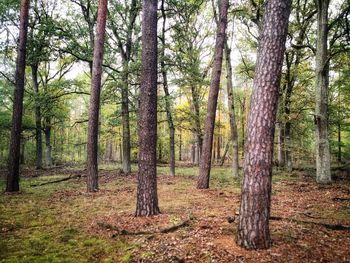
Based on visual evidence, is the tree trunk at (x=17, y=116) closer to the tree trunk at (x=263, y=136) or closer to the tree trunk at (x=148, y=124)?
the tree trunk at (x=148, y=124)

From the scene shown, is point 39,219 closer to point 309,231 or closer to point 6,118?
point 309,231

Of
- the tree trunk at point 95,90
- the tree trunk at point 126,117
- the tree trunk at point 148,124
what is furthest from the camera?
the tree trunk at point 126,117

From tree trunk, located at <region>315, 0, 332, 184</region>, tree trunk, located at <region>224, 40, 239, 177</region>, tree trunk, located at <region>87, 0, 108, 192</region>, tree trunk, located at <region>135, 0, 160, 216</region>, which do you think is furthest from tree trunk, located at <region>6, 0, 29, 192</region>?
tree trunk, located at <region>315, 0, 332, 184</region>

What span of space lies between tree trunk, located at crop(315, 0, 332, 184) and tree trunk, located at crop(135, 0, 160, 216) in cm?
842

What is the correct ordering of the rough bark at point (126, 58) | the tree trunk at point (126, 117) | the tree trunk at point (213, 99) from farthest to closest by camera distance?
the rough bark at point (126, 58) → the tree trunk at point (126, 117) → the tree trunk at point (213, 99)

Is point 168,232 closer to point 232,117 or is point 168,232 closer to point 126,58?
point 232,117

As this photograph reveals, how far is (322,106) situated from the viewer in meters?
11.4

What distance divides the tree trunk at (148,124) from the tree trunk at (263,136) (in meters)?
2.53

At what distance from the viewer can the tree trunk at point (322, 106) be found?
11203 millimetres

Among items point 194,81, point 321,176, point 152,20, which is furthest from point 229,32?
point 152,20

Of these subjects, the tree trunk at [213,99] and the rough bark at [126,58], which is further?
the rough bark at [126,58]

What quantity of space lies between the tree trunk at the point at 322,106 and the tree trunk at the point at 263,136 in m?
8.53

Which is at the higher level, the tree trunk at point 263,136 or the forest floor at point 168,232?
the tree trunk at point 263,136

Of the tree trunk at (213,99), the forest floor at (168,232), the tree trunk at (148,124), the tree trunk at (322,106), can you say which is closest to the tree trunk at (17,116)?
the forest floor at (168,232)
